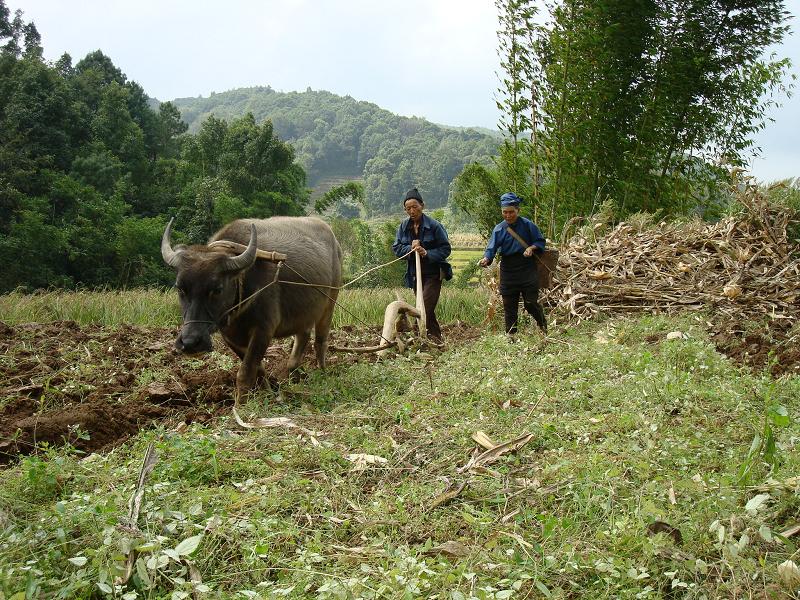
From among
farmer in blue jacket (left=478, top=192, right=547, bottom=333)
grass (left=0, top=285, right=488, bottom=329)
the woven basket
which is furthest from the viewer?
grass (left=0, top=285, right=488, bottom=329)

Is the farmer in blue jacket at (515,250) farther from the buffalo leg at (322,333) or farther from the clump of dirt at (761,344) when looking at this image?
the clump of dirt at (761,344)

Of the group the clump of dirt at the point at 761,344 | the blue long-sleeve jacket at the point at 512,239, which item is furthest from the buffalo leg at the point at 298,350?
the clump of dirt at the point at 761,344

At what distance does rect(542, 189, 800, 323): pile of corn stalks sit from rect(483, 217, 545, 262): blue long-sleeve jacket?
117 cm

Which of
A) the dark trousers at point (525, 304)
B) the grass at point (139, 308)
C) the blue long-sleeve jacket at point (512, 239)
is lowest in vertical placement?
the grass at point (139, 308)

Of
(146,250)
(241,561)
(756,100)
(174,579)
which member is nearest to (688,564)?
(241,561)

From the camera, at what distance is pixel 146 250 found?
25.8m

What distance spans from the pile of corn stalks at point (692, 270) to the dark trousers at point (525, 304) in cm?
60

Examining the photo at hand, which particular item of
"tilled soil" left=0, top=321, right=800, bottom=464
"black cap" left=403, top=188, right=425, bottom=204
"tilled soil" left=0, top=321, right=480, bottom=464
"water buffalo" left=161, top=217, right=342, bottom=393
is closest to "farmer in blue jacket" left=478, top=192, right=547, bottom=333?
"black cap" left=403, top=188, right=425, bottom=204

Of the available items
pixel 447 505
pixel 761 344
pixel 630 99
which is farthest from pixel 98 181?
pixel 447 505

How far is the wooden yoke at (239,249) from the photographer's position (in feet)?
18.3

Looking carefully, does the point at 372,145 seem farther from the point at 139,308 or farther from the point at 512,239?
the point at 512,239

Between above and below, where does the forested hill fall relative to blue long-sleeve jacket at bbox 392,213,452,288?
above

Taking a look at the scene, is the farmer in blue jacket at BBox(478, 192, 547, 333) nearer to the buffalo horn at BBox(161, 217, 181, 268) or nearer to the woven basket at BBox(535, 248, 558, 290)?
the woven basket at BBox(535, 248, 558, 290)

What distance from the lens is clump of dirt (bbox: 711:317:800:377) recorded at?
542 cm
